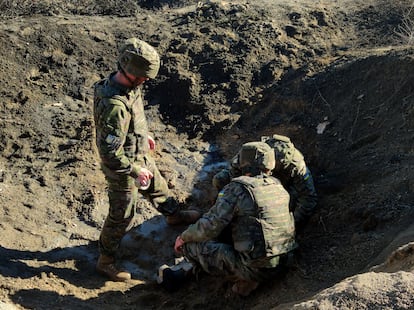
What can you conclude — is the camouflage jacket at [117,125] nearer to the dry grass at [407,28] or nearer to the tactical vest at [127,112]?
the tactical vest at [127,112]

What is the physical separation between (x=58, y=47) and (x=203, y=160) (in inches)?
119

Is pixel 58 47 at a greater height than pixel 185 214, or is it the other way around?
pixel 58 47

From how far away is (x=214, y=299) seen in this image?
15.3ft

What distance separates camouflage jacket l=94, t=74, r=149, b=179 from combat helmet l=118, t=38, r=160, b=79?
192 mm

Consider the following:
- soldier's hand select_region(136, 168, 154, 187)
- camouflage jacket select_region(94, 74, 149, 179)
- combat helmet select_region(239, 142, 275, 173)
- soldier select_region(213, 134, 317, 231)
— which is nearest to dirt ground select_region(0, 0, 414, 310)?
soldier select_region(213, 134, 317, 231)

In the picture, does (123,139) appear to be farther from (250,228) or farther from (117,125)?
(250,228)

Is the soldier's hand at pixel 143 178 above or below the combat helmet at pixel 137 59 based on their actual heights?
below

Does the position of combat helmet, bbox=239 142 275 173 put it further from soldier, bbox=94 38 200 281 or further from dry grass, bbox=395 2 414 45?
dry grass, bbox=395 2 414 45

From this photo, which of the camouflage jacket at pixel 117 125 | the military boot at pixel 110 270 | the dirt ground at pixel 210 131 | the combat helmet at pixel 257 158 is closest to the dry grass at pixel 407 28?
the dirt ground at pixel 210 131

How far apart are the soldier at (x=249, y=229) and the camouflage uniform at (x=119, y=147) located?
715mm

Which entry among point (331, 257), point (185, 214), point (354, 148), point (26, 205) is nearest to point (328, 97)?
point (354, 148)

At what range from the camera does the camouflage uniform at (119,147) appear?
4.57m

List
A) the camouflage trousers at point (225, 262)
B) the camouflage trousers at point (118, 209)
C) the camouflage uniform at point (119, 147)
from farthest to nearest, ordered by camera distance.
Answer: the camouflage trousers at point (118, 209), the camouflage uniform at point (119, 147), the camouflage trousers at point (225, 262)

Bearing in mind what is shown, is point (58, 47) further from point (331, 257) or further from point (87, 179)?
point (331, 257)
